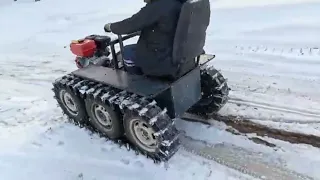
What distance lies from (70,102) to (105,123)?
2.08 ft

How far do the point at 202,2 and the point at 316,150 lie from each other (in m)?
1.90

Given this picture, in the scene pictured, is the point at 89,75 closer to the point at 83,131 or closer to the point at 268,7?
the point at 83,131

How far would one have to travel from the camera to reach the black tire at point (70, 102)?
13.1 ft

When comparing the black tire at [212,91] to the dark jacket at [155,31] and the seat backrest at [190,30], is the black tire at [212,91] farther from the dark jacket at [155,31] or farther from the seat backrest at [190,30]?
the dark jacket at [155,31]

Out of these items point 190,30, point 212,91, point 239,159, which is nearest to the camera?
point 190,30

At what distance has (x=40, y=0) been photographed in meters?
12.8

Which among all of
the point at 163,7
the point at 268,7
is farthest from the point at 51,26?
the point at 163,7

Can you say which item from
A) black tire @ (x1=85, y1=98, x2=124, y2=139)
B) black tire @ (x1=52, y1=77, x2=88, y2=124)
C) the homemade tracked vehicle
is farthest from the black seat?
black tire @ (x1=52, y1=77, x2=88, y2=124)

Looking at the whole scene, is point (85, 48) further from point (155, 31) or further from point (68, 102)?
point (155, 31)

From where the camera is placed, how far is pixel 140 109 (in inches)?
128

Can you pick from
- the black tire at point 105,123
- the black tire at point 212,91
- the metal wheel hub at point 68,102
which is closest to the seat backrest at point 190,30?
the black tire at point 212,91

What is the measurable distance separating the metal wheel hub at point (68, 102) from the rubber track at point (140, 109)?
0.86 ft

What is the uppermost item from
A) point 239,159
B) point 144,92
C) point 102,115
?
point 144,92

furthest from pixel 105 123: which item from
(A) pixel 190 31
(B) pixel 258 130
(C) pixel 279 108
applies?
(C) pixel 279 108
